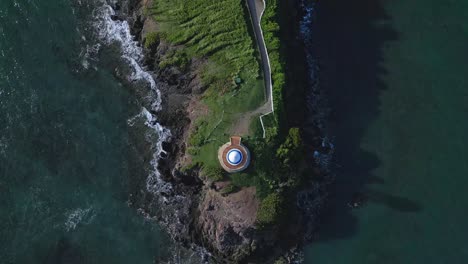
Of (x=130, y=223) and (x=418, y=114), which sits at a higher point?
(x=418, y=114)

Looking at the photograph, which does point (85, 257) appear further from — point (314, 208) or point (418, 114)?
point (418, 114)

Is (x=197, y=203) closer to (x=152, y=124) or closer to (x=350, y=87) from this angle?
(x=152, y=124)

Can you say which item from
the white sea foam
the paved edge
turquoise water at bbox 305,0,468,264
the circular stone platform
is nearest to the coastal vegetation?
the paved edge

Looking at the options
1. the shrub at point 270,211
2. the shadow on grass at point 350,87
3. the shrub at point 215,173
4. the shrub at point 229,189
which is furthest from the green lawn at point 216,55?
the shadow on grass at point 350,87

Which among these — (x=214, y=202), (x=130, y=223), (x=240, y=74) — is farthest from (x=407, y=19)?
(x=130, y=223)

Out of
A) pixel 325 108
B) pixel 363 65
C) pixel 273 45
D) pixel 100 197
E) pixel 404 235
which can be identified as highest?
pixel 273 45

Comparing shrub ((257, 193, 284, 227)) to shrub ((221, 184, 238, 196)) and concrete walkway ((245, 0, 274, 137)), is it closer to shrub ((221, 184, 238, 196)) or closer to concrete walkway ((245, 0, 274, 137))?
shrub ((221, 184, 238, 196))

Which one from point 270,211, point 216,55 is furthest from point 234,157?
point 216,55

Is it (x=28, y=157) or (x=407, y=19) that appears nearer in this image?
(x=28, y=157)
